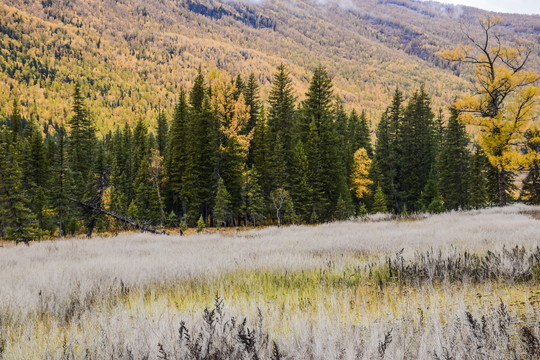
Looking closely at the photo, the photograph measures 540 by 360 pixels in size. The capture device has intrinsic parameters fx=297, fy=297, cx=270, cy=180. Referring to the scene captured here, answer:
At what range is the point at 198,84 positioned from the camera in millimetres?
41000

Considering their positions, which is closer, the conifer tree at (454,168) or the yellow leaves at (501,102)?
the yellow leaves at (501,102)

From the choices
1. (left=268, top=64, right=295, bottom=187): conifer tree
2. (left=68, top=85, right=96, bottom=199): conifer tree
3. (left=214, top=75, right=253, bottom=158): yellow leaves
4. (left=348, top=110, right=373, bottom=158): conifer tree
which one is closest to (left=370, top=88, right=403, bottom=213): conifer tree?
(left=348, top=110, right=373, bottom=158): conifer tree

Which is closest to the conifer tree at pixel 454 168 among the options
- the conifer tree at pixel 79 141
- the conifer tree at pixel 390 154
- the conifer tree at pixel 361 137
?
the conifer tree at pixel 390 154

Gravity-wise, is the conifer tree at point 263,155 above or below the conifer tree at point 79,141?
below

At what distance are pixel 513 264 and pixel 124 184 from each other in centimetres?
5494

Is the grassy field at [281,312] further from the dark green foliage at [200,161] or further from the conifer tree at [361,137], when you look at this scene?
the conifer tree at [361,137]

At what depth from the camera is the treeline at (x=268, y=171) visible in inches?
1310

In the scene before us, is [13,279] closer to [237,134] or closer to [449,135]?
[237,134]

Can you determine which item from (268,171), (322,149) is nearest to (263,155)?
(268,171)

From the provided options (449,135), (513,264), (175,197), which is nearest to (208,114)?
(175,197)

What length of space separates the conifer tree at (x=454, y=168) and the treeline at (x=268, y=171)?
133mm

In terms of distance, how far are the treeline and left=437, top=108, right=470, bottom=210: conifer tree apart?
13 cm

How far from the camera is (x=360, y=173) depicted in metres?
47.5

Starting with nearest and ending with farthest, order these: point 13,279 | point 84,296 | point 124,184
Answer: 1. point 84,296
2. point 13,279
3. point 124,184
